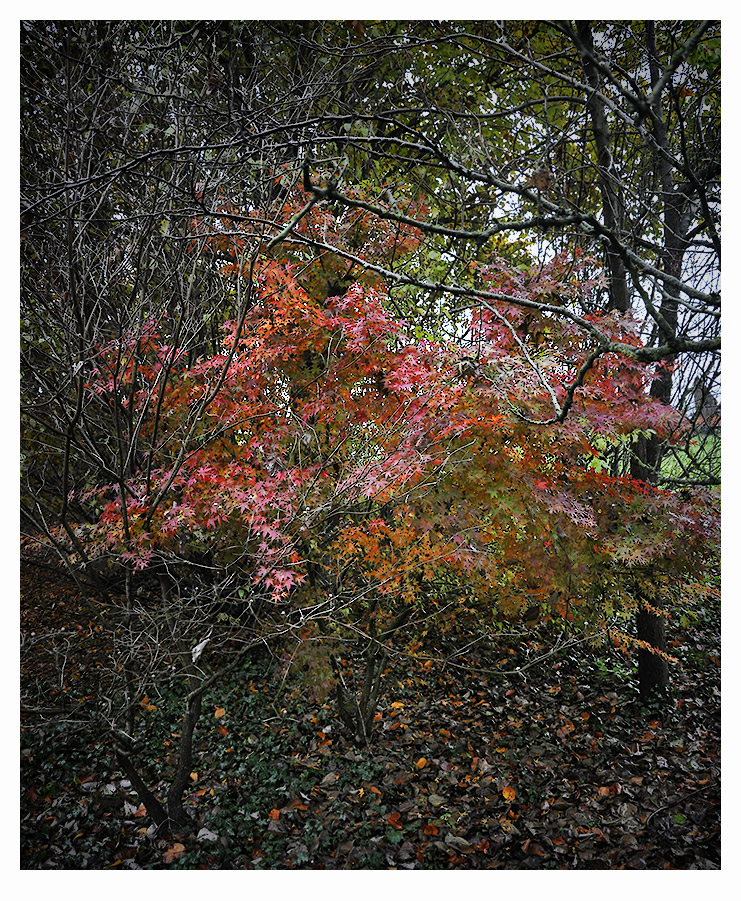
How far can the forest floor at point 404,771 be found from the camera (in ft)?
6.31

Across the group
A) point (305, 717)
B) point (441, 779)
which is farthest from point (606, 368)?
point (305, 717)

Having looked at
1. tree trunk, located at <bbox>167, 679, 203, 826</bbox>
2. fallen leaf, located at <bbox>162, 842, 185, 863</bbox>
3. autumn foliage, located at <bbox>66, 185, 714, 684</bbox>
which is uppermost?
autumn foliage, located at <bbox>66, 185, 714, 684</bbox>

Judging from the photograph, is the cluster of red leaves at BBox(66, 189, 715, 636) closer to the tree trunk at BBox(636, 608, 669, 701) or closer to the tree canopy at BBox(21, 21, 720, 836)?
the tree canopy at BBox(21, 21, 720, 836)

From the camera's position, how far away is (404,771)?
236 cm

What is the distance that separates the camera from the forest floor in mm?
1924

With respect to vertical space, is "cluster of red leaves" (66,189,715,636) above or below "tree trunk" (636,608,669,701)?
above

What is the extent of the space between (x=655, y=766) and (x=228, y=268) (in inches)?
107

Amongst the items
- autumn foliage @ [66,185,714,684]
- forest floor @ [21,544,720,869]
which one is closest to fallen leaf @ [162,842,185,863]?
forest floor @ [21,544,720,869]

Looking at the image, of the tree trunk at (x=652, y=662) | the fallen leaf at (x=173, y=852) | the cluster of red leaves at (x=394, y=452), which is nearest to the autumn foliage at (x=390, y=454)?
the cluster of red leaves at (x=394, y=452)

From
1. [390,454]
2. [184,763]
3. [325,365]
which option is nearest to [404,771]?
[184,763]

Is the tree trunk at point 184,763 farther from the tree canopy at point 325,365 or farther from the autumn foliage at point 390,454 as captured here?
the autumn foliage at point 390,454

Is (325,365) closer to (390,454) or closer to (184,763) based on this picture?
(390,454)

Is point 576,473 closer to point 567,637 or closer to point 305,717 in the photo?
point 567,637
